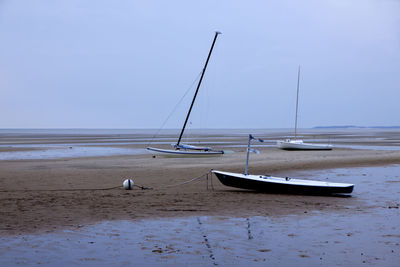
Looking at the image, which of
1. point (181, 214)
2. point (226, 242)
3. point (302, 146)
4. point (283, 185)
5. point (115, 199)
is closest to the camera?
point (226, 242)

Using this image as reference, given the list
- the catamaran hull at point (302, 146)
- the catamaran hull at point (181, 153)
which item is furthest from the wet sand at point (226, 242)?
the catamaran hull at point (302, 146)

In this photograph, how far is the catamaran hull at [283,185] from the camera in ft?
61.8

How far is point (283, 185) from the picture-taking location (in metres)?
19.1

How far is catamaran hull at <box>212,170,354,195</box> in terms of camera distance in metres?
18.8

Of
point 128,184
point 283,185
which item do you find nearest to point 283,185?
point 283,185

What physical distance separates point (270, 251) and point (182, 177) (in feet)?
46.0

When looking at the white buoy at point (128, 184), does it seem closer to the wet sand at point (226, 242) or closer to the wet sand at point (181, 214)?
the wet sand at point (181, 214)

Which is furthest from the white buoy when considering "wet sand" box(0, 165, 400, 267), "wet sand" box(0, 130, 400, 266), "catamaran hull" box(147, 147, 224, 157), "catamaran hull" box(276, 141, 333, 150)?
"catamaran hull" box(276, 141, 333, 150)

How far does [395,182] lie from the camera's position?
23.2m

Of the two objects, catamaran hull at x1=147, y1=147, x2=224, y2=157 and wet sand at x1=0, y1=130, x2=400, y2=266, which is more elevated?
catamaran hull at x1=147, y1=147, x2=224, y2=157

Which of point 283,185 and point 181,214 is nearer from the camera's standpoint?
point 181,214

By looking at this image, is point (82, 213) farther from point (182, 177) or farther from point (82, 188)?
point (182, 177)

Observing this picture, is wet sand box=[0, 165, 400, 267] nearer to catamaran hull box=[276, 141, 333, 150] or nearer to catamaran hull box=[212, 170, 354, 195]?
catamaran hull box=[212, 170, 354, 195]

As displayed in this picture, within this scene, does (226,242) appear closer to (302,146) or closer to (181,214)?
(181,214)
